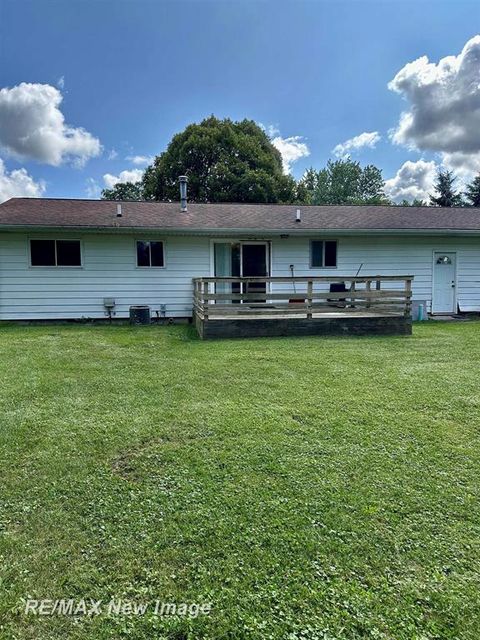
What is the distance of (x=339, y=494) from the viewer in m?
2.34

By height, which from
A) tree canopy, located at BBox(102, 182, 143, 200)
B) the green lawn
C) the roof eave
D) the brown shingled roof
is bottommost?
the green lawn

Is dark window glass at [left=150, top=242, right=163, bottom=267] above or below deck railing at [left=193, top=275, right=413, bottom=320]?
above

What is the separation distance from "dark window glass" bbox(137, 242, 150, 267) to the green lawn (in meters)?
5.98

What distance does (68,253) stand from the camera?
9.93 m

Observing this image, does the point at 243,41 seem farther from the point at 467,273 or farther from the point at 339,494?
the point at 339,494

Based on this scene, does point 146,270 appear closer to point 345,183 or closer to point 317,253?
point 317,253

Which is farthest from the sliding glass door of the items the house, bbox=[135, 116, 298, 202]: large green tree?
bbox=[135, 116, 298, 202]: large green tree

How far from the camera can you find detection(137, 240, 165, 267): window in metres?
10.2

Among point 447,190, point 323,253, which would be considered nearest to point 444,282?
point 323,253

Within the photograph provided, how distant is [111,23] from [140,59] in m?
1.97

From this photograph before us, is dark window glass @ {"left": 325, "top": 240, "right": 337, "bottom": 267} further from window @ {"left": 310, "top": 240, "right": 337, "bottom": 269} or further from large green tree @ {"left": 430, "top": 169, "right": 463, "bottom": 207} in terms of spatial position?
large green tree @ {"left": 430, "top": 169, "right": 463, "bottom": 207}

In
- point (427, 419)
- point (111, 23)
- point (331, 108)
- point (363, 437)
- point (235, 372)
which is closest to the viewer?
point (363, 437)

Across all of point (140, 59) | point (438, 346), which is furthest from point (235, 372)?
point (140, 59)

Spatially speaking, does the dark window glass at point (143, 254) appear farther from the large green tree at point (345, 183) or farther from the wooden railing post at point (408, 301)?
the large green tree at point (345, 183)
